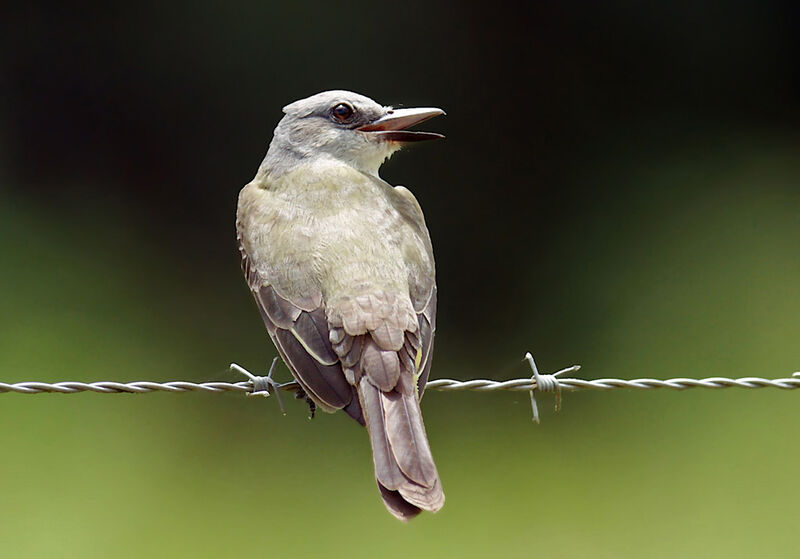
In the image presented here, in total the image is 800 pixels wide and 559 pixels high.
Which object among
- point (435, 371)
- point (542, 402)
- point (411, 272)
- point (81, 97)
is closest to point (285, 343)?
point (411, 272)

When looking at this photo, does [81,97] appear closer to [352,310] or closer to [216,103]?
[216,103]

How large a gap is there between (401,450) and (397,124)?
190 centimetres

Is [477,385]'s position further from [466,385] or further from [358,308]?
[358,308]

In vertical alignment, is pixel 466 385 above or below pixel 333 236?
below

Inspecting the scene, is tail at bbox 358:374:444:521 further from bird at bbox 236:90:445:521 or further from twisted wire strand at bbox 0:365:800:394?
twisted wire strand at bbox 0:365:800:394

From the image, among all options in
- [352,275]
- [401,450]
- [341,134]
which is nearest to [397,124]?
[341,134]

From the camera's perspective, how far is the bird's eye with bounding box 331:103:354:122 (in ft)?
16.7

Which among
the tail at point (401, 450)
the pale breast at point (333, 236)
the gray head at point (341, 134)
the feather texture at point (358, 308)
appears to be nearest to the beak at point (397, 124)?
the gray head at point (341, 134)

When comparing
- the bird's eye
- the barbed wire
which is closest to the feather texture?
the barbed wire

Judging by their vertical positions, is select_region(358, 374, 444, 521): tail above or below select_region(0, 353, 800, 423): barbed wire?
below

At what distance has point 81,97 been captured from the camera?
9.27m

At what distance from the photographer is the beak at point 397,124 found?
4898mm

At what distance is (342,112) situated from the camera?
5.09m

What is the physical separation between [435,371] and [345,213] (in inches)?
166
